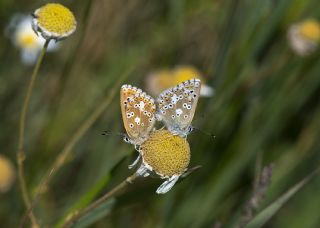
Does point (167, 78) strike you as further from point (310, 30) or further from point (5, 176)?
point (5, 176)

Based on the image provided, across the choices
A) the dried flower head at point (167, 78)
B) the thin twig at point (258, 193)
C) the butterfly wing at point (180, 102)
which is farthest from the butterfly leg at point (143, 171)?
the dried flower head at point (167, 78)

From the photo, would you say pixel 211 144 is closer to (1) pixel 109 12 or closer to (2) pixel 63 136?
(2) pixel 63 136

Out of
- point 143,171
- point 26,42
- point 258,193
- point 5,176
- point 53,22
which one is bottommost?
point 5,176

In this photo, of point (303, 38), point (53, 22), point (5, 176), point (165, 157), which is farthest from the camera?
point (303, 38)

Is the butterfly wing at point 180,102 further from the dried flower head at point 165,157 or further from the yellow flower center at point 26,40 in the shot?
the yellow flower center at point 26,40

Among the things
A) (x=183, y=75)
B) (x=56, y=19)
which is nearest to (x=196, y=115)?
(x=183, y=75)

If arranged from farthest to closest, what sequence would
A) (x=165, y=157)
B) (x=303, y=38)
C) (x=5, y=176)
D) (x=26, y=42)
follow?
1. (x=26, y=42)
2. (x=303, y=38)
3. (x=5, y=176)
4. (x=165, y=157)

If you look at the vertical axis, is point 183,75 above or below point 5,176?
above

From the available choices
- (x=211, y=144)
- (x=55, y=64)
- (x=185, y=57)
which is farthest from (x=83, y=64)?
(x=211, y=144)
